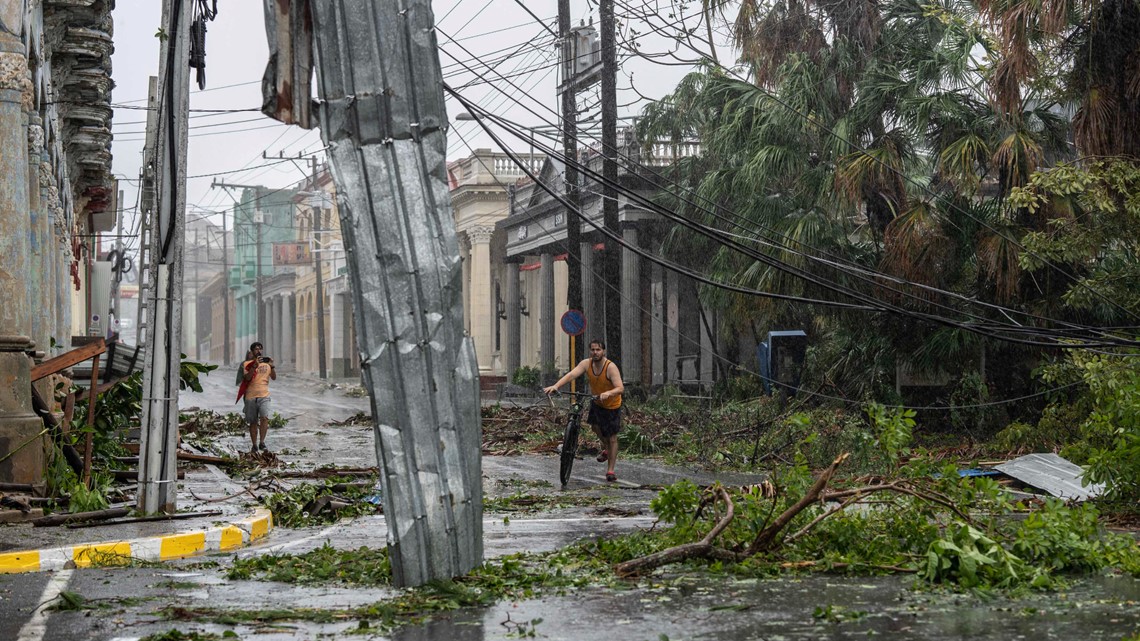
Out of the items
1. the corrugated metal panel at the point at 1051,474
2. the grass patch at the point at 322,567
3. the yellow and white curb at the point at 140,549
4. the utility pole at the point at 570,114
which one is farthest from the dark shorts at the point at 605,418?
the utility pole at the point at 570,114

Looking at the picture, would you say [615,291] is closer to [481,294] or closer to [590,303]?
[590,303]

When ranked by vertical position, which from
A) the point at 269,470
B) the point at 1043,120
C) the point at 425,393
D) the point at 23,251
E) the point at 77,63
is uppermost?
the point at 77,63

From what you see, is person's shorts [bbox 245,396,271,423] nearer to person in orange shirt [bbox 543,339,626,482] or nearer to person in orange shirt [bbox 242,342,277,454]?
person in orange shirt [bbox 242,342,277,454]

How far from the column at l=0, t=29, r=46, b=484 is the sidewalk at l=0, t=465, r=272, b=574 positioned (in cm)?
188

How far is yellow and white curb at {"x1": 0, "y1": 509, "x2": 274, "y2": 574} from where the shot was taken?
9484 mm

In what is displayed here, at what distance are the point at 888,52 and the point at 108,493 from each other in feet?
51.2

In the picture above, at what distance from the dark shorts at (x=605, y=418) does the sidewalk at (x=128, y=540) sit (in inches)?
192

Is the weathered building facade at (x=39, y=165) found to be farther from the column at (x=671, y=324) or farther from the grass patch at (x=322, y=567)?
the column at (x=671, y=324)

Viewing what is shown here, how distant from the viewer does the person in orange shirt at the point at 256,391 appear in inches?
823

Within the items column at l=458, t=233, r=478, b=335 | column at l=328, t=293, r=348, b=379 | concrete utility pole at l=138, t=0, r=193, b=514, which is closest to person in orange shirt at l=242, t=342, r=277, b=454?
concrete utility pole at l=138, t=0, r=193, b=514

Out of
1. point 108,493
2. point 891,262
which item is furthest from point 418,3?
point 891,262

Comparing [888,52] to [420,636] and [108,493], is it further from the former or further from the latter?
[420,636]

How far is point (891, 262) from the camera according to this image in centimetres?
2105

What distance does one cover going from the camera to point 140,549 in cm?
1021
